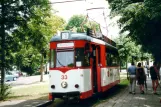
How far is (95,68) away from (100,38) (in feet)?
8.69

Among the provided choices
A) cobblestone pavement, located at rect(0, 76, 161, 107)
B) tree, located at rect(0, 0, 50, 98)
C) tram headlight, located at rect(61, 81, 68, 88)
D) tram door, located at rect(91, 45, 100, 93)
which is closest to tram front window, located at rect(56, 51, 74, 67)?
tram headlight, located at rect(61, 81, 68, 88)

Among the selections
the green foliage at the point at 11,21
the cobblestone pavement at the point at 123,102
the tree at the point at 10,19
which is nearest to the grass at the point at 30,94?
the tree at the point at 10,19

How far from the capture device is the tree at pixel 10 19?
14013 mm

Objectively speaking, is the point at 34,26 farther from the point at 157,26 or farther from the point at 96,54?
the point at 157,26

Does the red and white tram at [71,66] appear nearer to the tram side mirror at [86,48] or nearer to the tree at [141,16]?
the tram side mirror at [86,48]

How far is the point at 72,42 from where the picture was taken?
40.9 feet

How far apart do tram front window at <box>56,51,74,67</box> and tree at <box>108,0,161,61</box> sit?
5224mm

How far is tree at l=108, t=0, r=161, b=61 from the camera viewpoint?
14469 mm

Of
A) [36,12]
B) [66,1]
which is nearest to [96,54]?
[66,1]

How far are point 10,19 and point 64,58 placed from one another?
4551 millimetres

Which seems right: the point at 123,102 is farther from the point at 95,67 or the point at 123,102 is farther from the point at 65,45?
the point at 65,45

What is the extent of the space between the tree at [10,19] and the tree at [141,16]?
522 cm

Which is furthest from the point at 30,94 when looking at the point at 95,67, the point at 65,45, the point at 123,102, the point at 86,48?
the point at 123,102

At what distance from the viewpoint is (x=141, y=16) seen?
15359 millimetres
